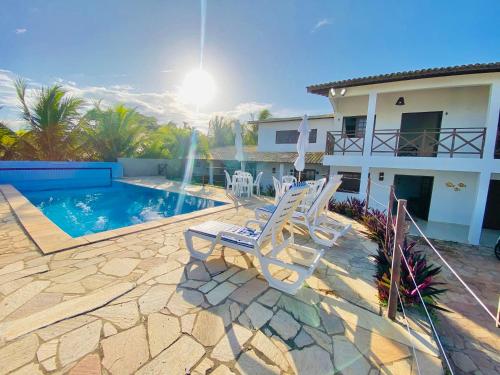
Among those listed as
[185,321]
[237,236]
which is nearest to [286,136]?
[237,236]

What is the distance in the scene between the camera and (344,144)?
1163 centimetres

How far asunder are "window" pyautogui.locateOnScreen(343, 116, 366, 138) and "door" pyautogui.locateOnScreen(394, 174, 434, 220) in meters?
3.05

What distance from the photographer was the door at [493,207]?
1016 cm

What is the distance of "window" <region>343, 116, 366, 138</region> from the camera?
12125 millimetres

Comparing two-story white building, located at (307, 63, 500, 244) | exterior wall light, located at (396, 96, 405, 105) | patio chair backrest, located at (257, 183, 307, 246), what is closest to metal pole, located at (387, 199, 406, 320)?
patio chair backrest, located at (257, 183, 307, 246)

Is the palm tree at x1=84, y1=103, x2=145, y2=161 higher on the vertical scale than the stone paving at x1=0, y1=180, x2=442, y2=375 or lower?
higher

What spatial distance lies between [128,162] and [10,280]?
1669 centimetres

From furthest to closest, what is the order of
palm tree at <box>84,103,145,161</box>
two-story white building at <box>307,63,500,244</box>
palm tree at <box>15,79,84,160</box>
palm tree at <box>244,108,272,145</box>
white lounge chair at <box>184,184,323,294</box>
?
palm tree at <box>244,108,272,145</box>
palm tree at <box>84,103,145,161</box>
palm tree at <box>15,79,84,160</box>
two-story white building at <box>307,63,500,244</box>
white lounge chair at <box>184,184,323,294</box>

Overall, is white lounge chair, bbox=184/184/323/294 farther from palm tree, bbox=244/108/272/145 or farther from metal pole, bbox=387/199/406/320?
palm tree, bbox=244/108/272/145

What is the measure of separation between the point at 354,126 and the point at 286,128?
5.52 m

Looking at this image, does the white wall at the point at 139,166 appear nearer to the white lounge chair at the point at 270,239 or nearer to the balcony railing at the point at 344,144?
the balcony railing at the point at 344,144

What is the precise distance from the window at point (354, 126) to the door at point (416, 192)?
120 inches

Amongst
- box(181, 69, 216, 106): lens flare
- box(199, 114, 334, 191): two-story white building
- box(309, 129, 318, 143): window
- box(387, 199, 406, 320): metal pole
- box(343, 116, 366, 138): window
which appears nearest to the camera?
box(387, 199, 406, 320): metal pole

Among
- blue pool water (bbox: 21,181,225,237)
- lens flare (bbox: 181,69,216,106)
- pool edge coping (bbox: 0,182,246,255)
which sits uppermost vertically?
lens flare (bbox: 181,69,216,106)
